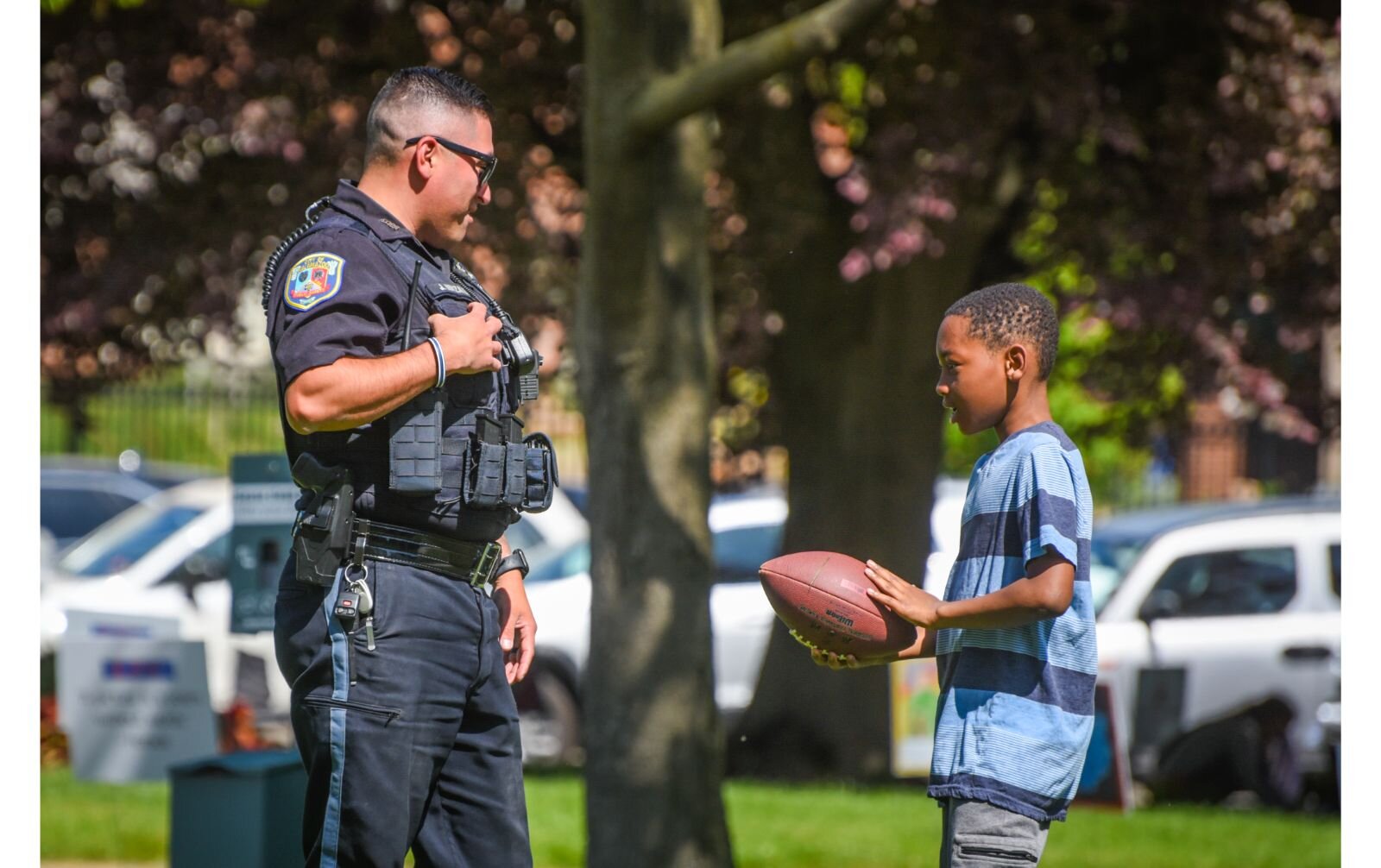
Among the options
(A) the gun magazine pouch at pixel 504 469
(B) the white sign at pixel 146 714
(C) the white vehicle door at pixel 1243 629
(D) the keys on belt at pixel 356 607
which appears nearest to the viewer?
(D) the keys on belt at pixel 356 607

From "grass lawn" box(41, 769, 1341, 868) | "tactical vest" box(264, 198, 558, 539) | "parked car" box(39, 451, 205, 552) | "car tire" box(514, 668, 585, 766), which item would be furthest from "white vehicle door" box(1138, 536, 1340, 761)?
"parked car" box(39, 451, 205, 552)

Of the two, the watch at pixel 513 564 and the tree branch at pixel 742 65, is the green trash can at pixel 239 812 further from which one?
the tree branch at pixel 742 65

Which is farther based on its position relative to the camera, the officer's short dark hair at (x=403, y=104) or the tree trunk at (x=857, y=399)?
the tree trunk at (x=857, y=399)

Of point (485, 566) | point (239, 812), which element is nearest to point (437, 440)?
point (485, 566)

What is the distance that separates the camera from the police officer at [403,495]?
10.4 ft

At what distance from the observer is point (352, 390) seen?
3.08 meters

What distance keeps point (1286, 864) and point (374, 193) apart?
6.17 meters

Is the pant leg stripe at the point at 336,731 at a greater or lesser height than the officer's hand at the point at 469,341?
lesser

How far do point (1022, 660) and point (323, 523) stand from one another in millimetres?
1417

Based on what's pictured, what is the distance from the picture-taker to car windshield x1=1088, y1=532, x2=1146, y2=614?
10.8 m

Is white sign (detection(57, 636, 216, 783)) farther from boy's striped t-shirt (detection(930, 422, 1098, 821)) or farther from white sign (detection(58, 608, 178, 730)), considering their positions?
boy's striped t-shirt (detection(930, 422, 1098, 821))

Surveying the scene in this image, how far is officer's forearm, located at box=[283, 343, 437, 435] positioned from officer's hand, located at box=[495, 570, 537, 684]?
669 mm

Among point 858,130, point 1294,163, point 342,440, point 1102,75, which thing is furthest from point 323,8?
point 342,440

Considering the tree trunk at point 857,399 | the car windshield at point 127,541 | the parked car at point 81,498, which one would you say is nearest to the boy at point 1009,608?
the tree trunk at point 857,399
